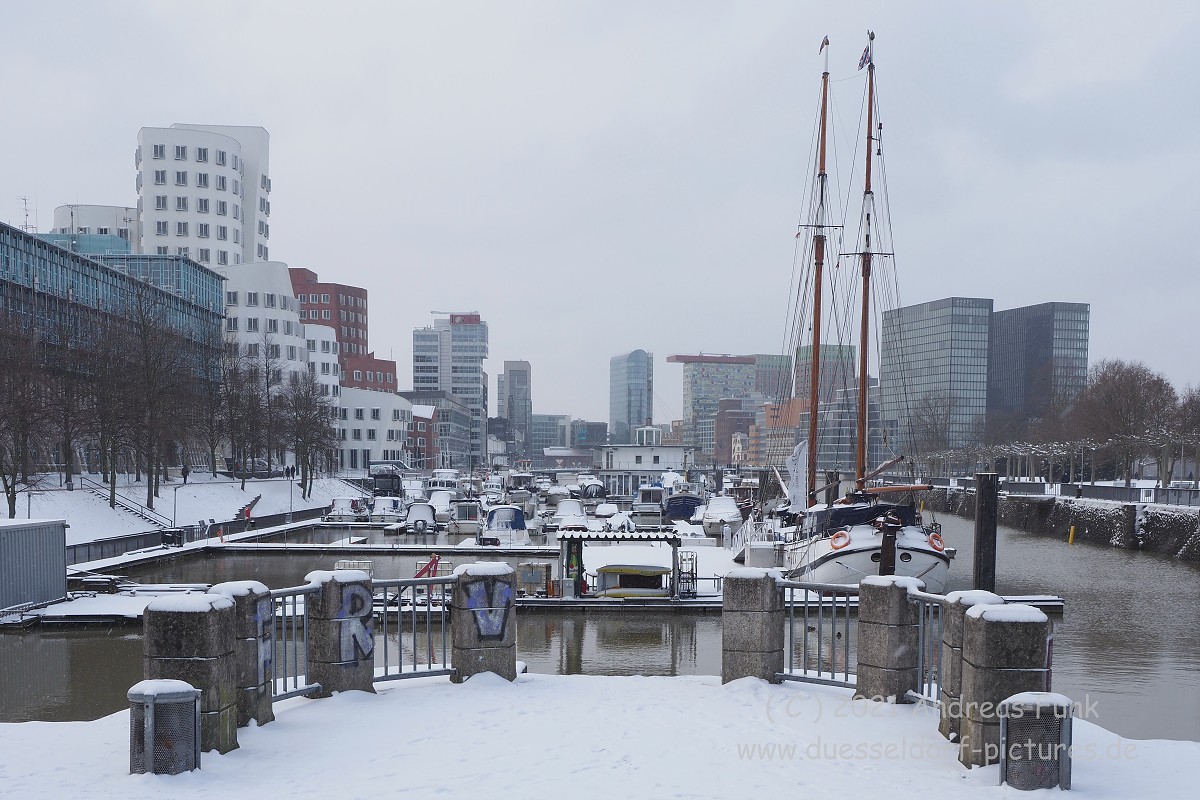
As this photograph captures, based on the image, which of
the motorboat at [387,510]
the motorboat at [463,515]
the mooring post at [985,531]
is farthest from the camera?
the motorboat at [387,510]

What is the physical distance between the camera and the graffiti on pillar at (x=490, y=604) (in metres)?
11.1

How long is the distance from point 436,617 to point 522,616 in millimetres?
2741

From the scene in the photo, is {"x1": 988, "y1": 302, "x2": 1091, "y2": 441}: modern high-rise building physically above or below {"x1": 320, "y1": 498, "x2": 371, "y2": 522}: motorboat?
above

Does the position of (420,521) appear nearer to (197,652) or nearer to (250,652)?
(250,652)

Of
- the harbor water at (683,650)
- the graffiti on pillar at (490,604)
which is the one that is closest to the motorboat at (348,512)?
the harbor water at (683,650)

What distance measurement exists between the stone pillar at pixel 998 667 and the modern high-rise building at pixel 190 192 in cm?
10312

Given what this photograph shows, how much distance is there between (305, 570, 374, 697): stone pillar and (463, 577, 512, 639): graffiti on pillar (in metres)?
1.30

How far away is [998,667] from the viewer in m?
8.01

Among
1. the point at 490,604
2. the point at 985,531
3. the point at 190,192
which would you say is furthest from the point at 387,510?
the point at 190,192

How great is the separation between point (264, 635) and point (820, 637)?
21.3ft

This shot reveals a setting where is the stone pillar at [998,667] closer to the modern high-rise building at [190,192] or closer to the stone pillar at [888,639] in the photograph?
the stone pillar at [888,639]

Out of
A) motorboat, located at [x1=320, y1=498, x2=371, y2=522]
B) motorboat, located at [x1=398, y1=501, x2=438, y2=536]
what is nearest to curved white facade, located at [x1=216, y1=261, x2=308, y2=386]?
motorboat, located at [x1=320, y1=498, x2=371, y2=522]

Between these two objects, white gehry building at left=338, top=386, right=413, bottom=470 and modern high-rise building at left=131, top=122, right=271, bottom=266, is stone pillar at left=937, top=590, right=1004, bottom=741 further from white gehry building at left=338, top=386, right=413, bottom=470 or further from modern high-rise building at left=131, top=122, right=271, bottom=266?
white gehry building at left=338, top=386, right=413, bottom=470

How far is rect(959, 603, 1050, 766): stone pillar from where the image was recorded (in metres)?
7.96
